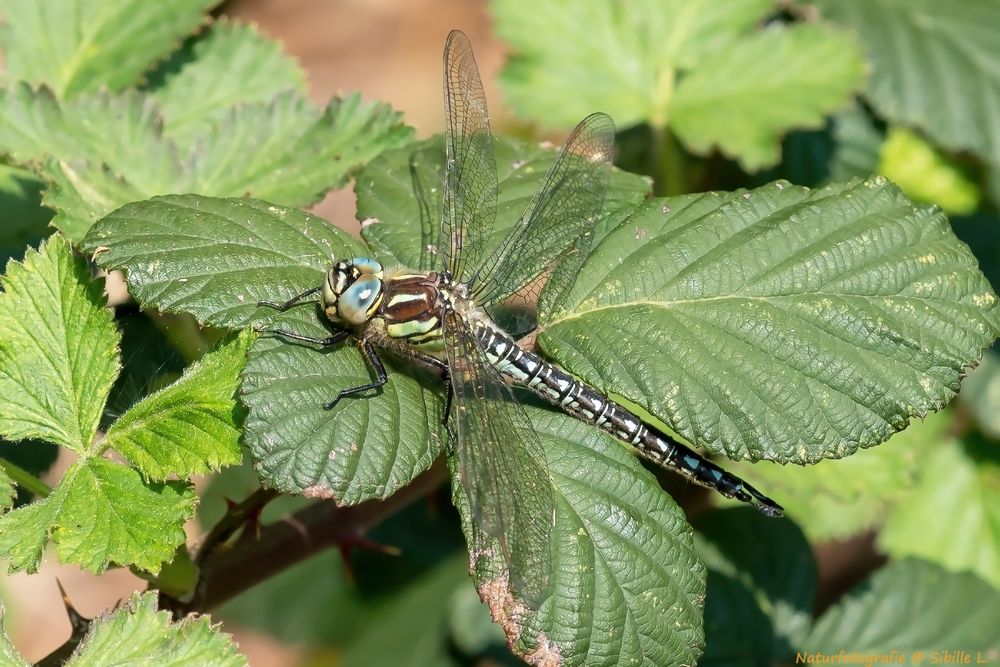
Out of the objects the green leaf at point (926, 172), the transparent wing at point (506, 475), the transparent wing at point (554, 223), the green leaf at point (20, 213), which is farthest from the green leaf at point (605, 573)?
the green leaf at point (926, 172)

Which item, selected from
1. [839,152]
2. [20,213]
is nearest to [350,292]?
[20,213]

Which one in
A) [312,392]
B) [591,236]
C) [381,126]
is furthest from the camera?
[381,126]

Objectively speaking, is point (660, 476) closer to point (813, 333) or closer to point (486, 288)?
point (486, 288)

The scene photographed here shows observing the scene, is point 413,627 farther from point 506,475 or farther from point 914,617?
point 506,475

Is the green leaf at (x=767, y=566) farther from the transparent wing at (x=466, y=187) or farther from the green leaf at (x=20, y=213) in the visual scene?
the green leaf at (x=20, y=213)

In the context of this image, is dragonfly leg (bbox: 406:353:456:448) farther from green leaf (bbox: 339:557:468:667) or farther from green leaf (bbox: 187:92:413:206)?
green leaf (bbox: 339:557:468:667)

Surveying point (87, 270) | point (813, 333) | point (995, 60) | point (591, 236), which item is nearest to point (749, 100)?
point (995, 60)
